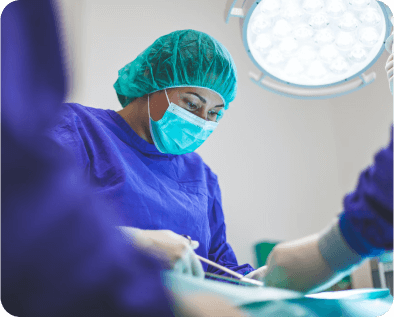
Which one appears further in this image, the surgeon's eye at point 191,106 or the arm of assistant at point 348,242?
the surgeon's eye at point 191,106

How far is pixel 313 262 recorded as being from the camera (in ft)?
2.10

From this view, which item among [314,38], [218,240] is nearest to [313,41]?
[314,38]

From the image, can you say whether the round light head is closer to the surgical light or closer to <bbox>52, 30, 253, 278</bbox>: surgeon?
the surgical light

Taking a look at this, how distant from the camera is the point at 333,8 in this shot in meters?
0.98

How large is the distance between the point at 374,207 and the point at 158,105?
0.96 metres

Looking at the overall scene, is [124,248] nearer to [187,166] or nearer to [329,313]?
[329,313]

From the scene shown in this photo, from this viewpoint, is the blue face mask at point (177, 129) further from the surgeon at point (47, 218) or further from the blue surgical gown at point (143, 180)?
the surgeon at point (47, 218)

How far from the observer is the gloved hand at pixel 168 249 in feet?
2.07

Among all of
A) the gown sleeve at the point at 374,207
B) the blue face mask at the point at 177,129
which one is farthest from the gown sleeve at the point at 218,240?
the gown sleeve at the point at 374,207

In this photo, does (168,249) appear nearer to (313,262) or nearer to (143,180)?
(313,262)

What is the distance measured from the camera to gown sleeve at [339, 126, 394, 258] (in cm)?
48

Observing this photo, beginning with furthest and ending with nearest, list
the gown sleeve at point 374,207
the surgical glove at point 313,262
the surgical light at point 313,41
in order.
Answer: the surgical light at point 313,41, the surgical glove at point 313,262, the gown sleeve at point 374,207

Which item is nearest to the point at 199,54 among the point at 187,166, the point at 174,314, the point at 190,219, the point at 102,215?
the point at 187,166

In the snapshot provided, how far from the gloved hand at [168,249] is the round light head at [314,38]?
63 cm
